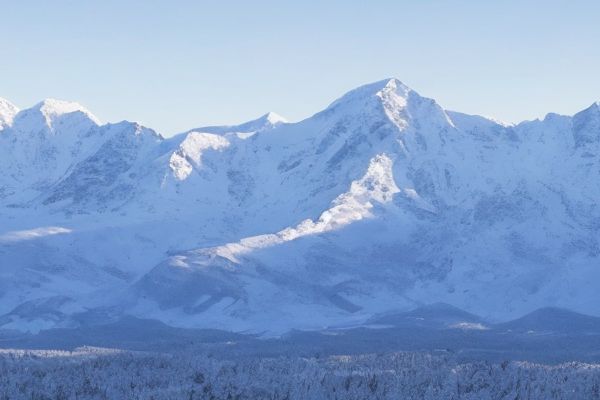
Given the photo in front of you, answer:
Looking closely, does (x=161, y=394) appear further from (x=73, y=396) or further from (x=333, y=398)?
(x=333, y=398)

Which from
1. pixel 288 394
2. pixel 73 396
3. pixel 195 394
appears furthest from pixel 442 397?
pixel 73 396

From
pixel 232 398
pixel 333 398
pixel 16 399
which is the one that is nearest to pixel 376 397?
pixel 333 398

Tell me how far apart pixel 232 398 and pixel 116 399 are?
1825cm

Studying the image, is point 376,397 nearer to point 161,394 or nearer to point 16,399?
point 161,394

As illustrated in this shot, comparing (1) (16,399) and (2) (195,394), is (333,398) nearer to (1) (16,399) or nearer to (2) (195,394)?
(2) (195,394)

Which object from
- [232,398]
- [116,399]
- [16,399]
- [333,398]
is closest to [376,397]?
[333,398]

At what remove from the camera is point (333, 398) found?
19838 cm

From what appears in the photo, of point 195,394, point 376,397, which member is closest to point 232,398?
point 195,394

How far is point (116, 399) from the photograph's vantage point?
7790 inches

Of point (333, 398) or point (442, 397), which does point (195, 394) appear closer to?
point (333, 398)

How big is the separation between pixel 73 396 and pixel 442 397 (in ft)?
179

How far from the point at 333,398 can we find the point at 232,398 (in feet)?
52.0

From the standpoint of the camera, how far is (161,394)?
197 m

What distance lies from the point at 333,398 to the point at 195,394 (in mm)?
20360
